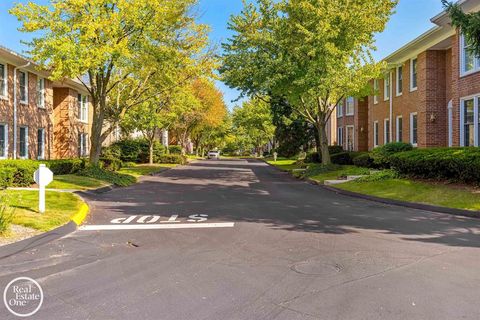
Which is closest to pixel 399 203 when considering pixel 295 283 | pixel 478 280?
pixel 478 280

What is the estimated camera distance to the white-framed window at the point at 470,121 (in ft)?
58.3

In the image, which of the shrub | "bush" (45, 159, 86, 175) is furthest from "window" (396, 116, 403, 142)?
the shrub

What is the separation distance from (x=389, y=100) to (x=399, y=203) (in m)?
15.9

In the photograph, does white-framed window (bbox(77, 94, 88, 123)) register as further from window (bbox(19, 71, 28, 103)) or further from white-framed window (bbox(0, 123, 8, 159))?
white-framed window (bbox(0, 123, 8, 159))

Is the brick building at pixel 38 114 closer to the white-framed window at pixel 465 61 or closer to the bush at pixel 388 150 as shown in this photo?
the bush at pixel 388 150

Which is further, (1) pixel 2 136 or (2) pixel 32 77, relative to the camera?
(2) pixel 32 77

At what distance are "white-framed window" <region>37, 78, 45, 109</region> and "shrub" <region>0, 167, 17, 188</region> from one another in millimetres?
10353

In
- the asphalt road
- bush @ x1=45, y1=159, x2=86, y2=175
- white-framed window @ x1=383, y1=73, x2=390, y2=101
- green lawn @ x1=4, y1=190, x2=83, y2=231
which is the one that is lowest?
the asphalt road

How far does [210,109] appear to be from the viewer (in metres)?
48.8

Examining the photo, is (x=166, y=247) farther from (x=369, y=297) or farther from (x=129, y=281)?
(x=369, y=297)

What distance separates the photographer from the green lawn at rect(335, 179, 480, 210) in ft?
41.1

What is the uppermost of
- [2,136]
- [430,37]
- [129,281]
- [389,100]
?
[430,37]

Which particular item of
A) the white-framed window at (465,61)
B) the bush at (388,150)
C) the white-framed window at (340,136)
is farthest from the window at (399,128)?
the white-framed window at (340,136)

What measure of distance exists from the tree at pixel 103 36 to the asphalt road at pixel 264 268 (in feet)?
30.5
